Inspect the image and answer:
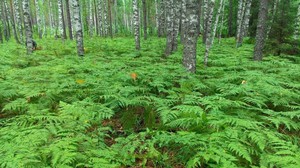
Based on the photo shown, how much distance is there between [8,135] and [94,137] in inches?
A: 57.0

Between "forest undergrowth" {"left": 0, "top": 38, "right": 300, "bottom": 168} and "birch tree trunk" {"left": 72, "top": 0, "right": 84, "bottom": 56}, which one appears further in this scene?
"birch tree trunk" {"left": 72, "top": 0, "right": 84, "bottom": 56}

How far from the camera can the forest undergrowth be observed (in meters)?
3.37

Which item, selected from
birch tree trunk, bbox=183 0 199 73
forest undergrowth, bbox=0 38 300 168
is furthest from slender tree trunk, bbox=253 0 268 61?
birch tree trunk, bbox=183 0 199 73

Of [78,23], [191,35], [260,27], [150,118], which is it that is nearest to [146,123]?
[150,118]

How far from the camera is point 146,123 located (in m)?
5.05

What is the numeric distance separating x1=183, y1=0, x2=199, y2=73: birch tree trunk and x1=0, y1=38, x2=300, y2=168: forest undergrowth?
1.35 feet

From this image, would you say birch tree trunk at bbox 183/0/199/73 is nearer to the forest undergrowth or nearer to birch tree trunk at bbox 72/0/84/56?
the forest undergrowth

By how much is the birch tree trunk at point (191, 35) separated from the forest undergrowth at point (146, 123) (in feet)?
1.35

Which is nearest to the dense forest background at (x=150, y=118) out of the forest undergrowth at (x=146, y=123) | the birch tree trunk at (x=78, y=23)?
the forest undergrowth at (x=146, y=123)

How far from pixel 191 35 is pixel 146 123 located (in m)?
3.70

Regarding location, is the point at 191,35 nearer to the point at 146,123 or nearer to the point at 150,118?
the point at 150,118

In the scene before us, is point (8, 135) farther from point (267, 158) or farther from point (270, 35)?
point (270, 35)

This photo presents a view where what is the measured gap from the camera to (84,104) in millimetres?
5023

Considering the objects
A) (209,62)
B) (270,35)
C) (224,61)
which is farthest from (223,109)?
(270,35)
